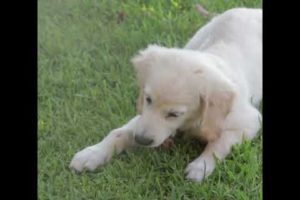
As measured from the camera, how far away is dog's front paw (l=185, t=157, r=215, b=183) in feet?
6.20

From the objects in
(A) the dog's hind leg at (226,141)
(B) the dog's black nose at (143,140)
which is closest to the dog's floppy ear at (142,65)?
(B) the dog's black nose at (143,140)

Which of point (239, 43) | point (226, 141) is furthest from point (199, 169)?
point (239, 43)

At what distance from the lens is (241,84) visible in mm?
2096

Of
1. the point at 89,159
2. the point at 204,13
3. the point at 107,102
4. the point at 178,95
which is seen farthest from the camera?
the point at 204,13

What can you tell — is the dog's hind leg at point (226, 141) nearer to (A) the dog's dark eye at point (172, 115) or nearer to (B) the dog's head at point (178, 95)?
(B) the dog's head at point (178, 95)

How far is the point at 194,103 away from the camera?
189 cm

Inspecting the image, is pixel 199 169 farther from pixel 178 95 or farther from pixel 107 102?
pixel 107 102

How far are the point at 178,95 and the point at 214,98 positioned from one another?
0.38 ft

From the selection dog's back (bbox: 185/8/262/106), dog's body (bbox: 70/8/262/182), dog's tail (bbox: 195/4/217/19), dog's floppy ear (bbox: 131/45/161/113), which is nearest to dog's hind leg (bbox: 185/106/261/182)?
dog's body (bbox: 70/8/262/182)

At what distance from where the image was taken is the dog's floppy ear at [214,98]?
6.25ft

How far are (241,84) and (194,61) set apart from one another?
22 cm

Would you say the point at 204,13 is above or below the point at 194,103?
above
